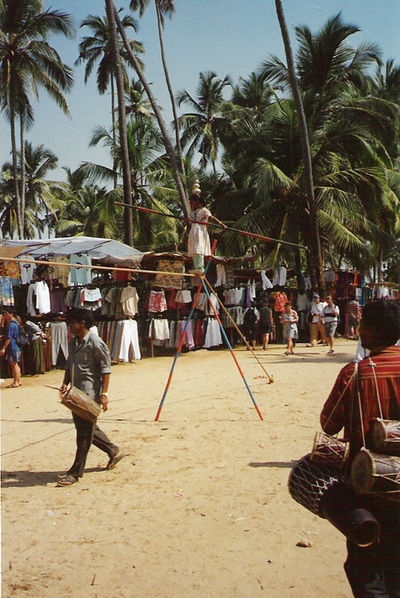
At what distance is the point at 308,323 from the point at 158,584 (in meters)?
17.1

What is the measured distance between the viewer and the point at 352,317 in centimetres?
2041

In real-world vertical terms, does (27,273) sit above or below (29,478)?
above

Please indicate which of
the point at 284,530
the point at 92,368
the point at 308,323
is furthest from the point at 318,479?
the point at 308,323

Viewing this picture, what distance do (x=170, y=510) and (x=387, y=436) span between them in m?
2.91

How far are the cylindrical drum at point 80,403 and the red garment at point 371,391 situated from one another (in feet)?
10.9

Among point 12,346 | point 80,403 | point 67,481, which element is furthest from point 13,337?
point 80,403

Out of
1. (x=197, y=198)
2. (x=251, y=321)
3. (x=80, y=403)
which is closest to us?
(x=80, y=403)

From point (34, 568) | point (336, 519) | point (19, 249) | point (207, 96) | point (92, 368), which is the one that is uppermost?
point (207, 96)

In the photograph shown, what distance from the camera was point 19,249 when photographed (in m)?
14.6

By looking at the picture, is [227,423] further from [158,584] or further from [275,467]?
[158,584]

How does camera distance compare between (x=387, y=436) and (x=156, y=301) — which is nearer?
(x=387, y=436)

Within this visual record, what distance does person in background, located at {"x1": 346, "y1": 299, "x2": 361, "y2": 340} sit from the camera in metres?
19.8

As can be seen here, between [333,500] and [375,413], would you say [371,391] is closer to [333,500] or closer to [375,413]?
[375,413]

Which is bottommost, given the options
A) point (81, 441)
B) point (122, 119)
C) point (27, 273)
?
point (81, 441)
